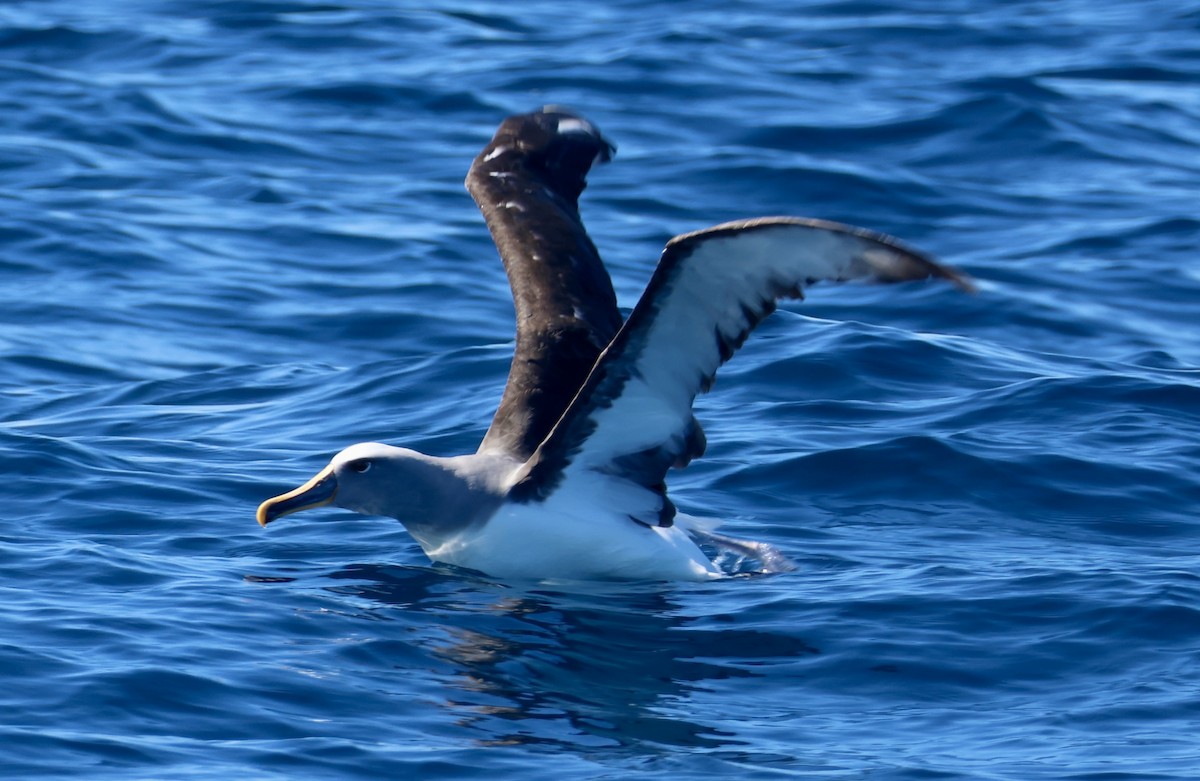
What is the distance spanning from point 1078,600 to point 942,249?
7.88 metres

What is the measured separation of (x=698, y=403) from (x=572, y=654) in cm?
495

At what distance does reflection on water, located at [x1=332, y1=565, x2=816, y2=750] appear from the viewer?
7.25m

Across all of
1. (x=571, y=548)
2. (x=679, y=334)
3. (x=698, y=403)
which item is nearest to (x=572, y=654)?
(x=571, y=548)

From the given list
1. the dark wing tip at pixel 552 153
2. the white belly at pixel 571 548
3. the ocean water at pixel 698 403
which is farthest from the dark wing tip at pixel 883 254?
the dark wing tip at pixel 552 153

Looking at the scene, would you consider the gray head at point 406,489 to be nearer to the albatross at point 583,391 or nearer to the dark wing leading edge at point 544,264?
the albatross at point 583,391

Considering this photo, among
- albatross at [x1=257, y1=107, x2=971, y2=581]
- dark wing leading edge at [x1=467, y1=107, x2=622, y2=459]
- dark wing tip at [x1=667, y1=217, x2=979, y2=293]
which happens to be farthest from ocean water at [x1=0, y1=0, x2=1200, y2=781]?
dark wing tip at [x1=667, y1=217, x2=979, y2=293]

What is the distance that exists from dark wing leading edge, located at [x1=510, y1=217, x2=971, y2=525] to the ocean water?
25.4 inches

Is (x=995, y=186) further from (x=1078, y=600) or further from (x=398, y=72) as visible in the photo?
(x=1078, y=600)

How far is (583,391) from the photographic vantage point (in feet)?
29.1

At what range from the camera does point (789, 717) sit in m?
7.41

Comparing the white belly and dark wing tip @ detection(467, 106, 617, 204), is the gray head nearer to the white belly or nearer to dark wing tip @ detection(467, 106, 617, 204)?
the white belly

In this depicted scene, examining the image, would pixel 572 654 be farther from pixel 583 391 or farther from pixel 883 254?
pixel 883 254

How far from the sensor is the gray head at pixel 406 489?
950 centimetres

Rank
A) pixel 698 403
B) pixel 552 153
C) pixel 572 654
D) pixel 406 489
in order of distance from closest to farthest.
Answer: pixel 572 654
pixel 406 489
pixel 552 153
pixel 698 403
